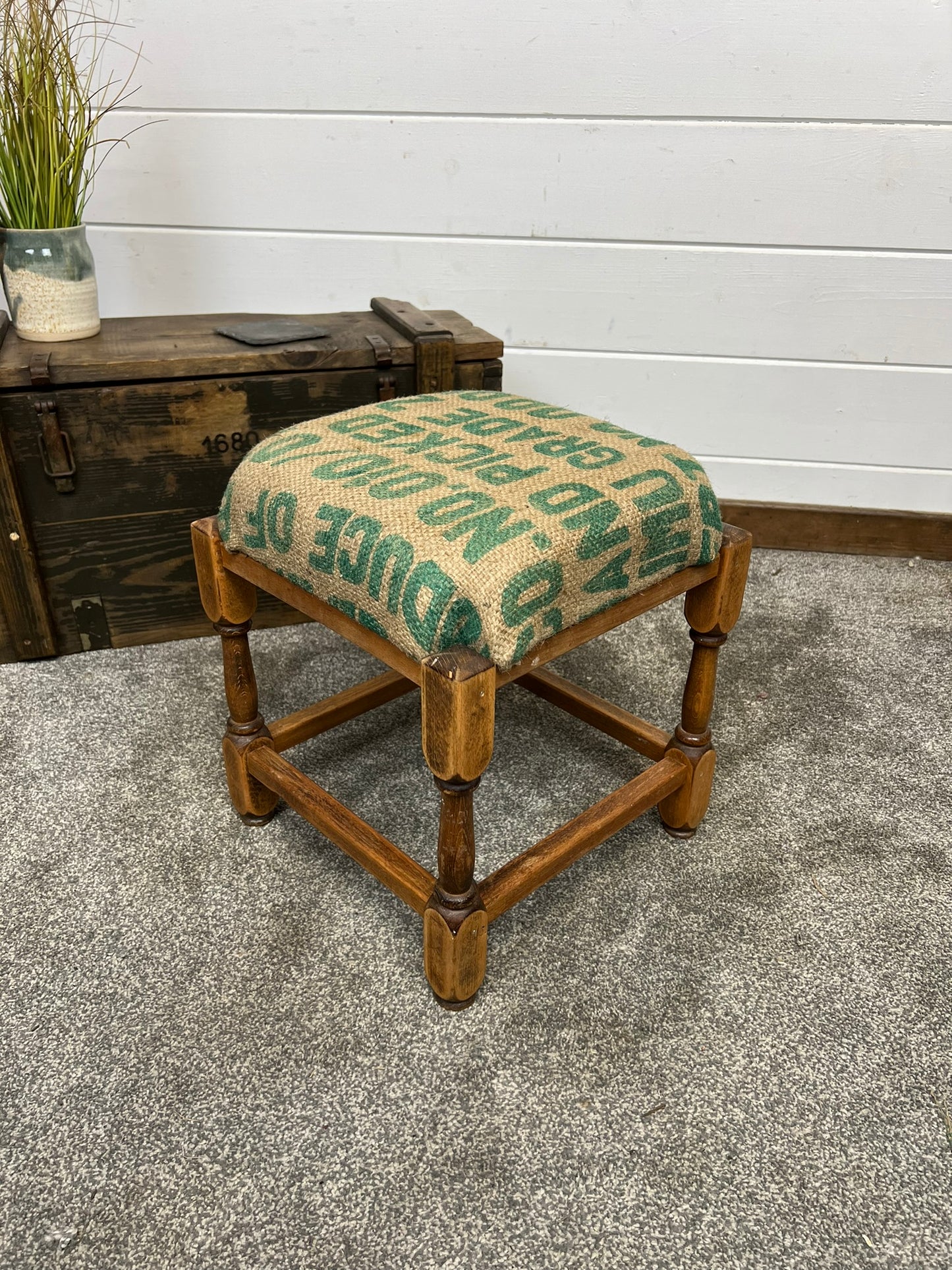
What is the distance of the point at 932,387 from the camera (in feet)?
5.27

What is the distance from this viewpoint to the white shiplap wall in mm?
1420

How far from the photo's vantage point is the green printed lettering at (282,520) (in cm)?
80

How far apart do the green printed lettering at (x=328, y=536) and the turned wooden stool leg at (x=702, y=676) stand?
369 mm

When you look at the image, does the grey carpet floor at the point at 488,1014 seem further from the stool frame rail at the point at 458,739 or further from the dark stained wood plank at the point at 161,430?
the dark stained wood plank at the point at 161,430

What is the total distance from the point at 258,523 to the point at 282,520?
0.04 meters

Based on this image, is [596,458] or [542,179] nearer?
[596,458]

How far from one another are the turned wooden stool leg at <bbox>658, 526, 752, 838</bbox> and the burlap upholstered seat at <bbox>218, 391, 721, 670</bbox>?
0.04 meters

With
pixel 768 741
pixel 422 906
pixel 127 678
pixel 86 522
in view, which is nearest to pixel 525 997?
pixel 422 906

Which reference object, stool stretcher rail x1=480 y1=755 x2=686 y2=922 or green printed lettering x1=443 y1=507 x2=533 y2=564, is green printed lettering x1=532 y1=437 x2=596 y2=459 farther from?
stool stretcher rail x1=480 y1=755 x2=686 y2=922

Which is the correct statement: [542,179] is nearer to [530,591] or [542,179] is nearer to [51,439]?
[51,439]

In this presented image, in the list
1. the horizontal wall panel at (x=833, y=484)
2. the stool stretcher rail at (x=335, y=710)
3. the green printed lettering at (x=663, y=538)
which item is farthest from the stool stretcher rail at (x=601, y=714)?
the horizontal wall panel at (x=833, y=484)

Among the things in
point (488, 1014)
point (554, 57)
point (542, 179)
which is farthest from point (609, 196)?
point (488, 1014)

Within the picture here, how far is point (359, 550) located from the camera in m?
0.74

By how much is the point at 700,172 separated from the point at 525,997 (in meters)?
1.29
